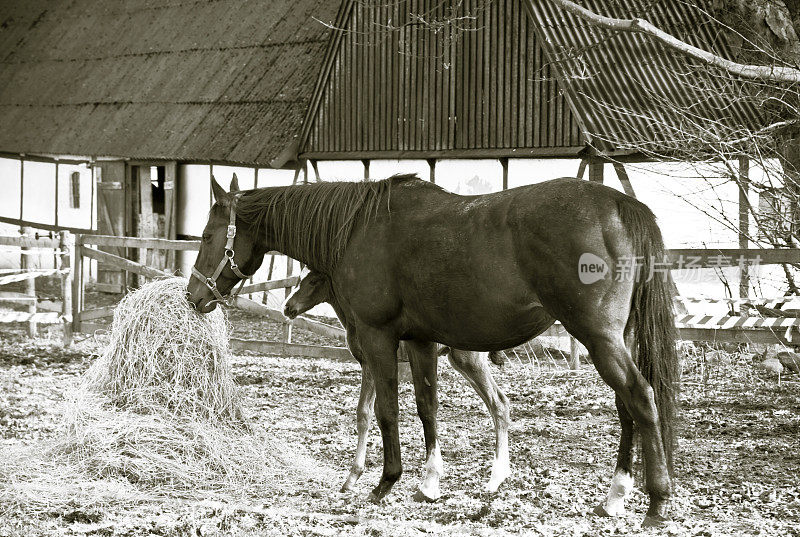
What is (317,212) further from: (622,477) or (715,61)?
(715,61)

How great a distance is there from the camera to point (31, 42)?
79.9 ft

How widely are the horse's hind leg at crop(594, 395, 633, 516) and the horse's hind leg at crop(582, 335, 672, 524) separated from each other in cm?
31

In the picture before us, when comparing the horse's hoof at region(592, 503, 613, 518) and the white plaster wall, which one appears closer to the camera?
the horse's hoof at region(592, 503, 613, 518)

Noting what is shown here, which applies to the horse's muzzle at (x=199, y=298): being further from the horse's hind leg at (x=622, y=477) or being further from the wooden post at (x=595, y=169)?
the wooden post at (x=595, y=169)

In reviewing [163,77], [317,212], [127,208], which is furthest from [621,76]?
[127,208]

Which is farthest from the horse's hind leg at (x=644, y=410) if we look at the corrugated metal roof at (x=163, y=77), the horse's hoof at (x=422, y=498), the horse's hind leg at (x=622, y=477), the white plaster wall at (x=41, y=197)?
the white plaster wall at (x=41, y=197)

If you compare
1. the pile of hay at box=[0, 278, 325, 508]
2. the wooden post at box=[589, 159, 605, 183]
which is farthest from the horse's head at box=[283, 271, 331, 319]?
the wooden post at box=[589, 159, 605, 183]

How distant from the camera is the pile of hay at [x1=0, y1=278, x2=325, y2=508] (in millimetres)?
5711

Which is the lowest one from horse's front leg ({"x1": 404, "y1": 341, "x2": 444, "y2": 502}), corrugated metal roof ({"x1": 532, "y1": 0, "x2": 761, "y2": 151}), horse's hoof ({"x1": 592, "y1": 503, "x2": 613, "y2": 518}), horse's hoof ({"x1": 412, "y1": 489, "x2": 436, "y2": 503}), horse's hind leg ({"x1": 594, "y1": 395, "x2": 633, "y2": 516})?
horse's hoof ({"x1": 412, "y1": 489, "x2": 436, "y2": 503})

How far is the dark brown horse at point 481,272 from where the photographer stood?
4824 millimetres

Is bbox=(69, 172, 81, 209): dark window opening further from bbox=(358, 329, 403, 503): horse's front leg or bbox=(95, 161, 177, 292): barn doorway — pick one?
bbox=(358, 329, 403, 503): horse's front leg

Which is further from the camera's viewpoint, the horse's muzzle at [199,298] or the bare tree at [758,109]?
the bare tree at [758,109]

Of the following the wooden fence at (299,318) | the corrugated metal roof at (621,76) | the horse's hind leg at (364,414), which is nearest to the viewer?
the horse's hind leg at (364,414)

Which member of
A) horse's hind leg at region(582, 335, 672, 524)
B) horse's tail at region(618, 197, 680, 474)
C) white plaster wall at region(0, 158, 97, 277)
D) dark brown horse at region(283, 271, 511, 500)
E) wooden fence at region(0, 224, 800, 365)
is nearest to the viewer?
horse's hind leg at region(582, 335, 672, 524)
